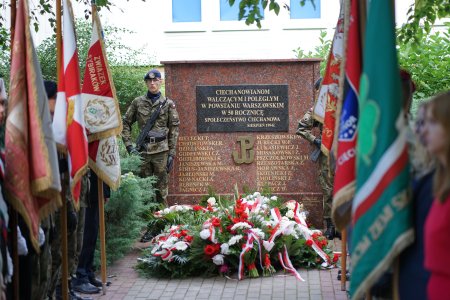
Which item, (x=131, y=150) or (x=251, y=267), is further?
(x=131, y=150)

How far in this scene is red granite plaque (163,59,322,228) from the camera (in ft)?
38.1

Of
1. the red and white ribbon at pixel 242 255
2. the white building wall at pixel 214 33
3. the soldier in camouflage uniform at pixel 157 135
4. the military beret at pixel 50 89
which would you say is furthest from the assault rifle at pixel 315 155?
the white building wall at pixel 214 33

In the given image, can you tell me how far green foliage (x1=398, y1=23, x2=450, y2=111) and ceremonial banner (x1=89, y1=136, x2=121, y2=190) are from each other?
7289mm

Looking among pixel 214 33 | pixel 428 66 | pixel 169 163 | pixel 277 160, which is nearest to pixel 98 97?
pixel 169 163

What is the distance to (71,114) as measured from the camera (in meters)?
6.55

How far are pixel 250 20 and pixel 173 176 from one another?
A: 4057mm

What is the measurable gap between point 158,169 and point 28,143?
5.90 meters

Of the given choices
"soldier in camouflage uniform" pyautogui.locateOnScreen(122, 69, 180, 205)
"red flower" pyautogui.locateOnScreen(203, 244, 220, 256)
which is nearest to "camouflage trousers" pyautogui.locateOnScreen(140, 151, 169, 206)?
"soldier in camouflage uniform" pyautogui.locateOnScreen(122, 69, 180, 205)

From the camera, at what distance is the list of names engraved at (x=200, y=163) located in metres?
11.7

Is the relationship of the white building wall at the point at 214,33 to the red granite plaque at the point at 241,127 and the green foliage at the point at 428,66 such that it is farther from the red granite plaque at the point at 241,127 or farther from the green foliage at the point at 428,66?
the red granite plaque at the point at 241,127

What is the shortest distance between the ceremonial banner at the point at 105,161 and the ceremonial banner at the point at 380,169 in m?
4.02

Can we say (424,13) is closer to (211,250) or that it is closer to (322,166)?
(322,166)

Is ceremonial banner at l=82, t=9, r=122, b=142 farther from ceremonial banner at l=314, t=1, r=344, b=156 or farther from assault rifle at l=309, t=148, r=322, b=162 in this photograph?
assault rifle at l=309, t=148, r=322, b=162

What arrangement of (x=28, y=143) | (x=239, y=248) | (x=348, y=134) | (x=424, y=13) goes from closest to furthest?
(x=348, y=134)
(x=28, y=143)
(x=424, y=13)
(x=239, y=248)
